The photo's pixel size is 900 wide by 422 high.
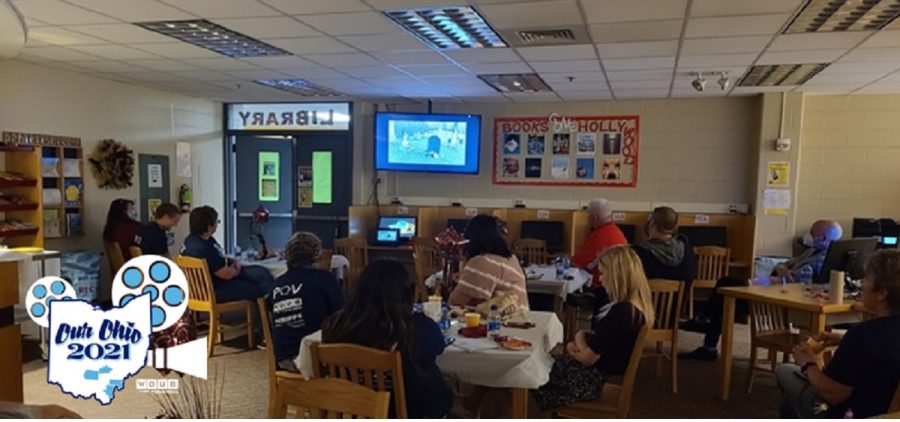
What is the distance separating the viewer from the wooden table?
3.55 m

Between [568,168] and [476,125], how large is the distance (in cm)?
127

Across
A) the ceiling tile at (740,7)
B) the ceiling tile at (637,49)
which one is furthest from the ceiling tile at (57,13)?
the ceiling tile at (740,7)

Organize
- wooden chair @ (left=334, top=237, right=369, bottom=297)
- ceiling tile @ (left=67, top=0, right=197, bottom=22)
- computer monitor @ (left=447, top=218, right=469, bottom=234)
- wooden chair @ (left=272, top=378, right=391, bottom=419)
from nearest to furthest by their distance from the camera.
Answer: wooden chair @ (left=272, top=378, right=391, bottom=419), ceiling tile @ (left=67, top=0, right=197, bottom=22), wooden chair @ (left=334, top=237, right=369, bottom=297), computer monitor @ (left=447, top=218, right=469, bottom=234)

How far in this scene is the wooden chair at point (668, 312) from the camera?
4066 mm

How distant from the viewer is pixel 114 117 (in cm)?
637

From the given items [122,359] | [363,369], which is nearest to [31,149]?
[122,359]

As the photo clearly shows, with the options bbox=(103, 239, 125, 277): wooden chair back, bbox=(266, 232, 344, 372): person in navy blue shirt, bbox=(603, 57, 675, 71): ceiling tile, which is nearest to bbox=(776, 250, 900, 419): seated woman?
bbox=(266, 232, 344, 372): person in navy blue shirt

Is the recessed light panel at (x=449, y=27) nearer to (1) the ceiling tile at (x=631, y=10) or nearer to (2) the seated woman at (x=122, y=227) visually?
(1) the ceiling tile at (x=631, y=10)

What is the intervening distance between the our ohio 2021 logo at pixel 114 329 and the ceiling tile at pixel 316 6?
6.41 ft

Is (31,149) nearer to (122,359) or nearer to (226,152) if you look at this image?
(122,359)

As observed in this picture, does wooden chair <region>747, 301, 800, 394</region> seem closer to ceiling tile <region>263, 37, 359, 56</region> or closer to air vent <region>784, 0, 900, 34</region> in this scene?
air vent <region>784, 0, 900, 34</region>

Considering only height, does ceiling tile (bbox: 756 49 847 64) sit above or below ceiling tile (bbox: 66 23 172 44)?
above

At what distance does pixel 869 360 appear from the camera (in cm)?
239

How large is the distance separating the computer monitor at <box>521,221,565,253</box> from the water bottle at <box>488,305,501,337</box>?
394cm
